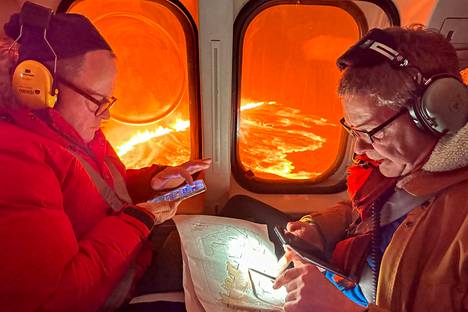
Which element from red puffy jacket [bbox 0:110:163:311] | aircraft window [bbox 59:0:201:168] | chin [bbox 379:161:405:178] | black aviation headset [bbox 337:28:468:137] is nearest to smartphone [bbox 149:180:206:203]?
red puffy jacket [bbox 0:110:163:311]

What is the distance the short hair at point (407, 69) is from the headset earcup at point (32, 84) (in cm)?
98

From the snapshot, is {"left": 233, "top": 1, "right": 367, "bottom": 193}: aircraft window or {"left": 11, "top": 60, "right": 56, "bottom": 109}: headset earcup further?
{"left": 233, "top": 1, "right": 367, "bottom": 193}: aircraft window

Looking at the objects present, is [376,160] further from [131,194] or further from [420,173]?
[131,194]

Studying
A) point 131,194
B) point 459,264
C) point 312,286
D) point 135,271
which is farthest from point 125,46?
point 459,264

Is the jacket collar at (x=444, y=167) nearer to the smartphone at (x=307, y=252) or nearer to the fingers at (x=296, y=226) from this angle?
the smartphone at (x=307, y=252)

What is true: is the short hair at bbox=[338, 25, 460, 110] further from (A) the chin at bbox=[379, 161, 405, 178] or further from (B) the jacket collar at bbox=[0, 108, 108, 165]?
(B) the jacket collar at bbox=[0, 108, 108, 165]

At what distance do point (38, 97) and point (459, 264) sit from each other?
1.33 metres

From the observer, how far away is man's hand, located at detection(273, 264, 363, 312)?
122cm

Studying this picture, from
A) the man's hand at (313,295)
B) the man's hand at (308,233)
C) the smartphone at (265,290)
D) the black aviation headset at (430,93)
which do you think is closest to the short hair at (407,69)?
the black aviation headset at (430,93)

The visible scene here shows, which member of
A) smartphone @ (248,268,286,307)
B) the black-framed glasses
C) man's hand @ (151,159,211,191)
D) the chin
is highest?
the black-framed glasses

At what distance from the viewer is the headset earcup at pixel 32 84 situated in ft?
4.13

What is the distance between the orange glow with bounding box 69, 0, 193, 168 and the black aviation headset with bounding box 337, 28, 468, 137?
1092mm

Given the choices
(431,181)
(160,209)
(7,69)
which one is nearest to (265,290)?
(160,209)

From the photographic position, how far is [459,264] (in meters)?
1.08
